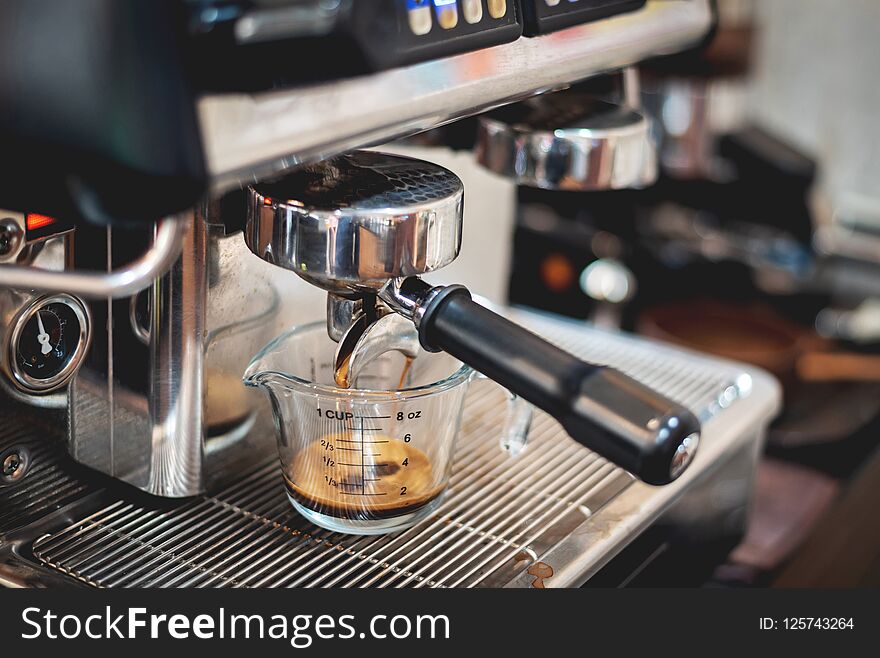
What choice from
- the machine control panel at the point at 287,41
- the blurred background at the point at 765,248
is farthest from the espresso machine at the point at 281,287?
the blurred background at the point at 765,248

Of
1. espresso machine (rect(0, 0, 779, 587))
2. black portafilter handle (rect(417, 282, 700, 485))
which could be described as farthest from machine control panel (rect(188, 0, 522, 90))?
black portafilter handle (rect(417, 282, 700, 485))

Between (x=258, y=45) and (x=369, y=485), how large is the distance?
0.27 meters

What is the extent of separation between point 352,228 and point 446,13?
90 millimetres

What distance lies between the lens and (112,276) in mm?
362

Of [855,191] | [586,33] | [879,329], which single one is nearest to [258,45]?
[586,33]

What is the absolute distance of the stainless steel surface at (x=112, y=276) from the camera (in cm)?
36

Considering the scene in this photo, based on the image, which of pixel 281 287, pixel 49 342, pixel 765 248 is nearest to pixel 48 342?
pixel 49 342

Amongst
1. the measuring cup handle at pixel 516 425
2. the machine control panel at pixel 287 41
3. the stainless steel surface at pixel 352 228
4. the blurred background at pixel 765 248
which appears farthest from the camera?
the blurred background at pixel 765 248

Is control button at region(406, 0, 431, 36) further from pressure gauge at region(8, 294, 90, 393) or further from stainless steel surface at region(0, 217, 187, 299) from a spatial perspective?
pressure gauge at region(8, 294, 90, 393)

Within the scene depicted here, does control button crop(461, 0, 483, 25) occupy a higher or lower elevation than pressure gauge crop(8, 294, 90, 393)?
higher

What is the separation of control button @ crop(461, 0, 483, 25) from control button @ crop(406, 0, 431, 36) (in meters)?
0.03

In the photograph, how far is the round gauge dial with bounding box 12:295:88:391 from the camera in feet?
1.62

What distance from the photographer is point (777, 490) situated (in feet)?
2.87

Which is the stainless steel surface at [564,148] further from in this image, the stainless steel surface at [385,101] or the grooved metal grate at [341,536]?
the grooved metal grate at [341,536]
